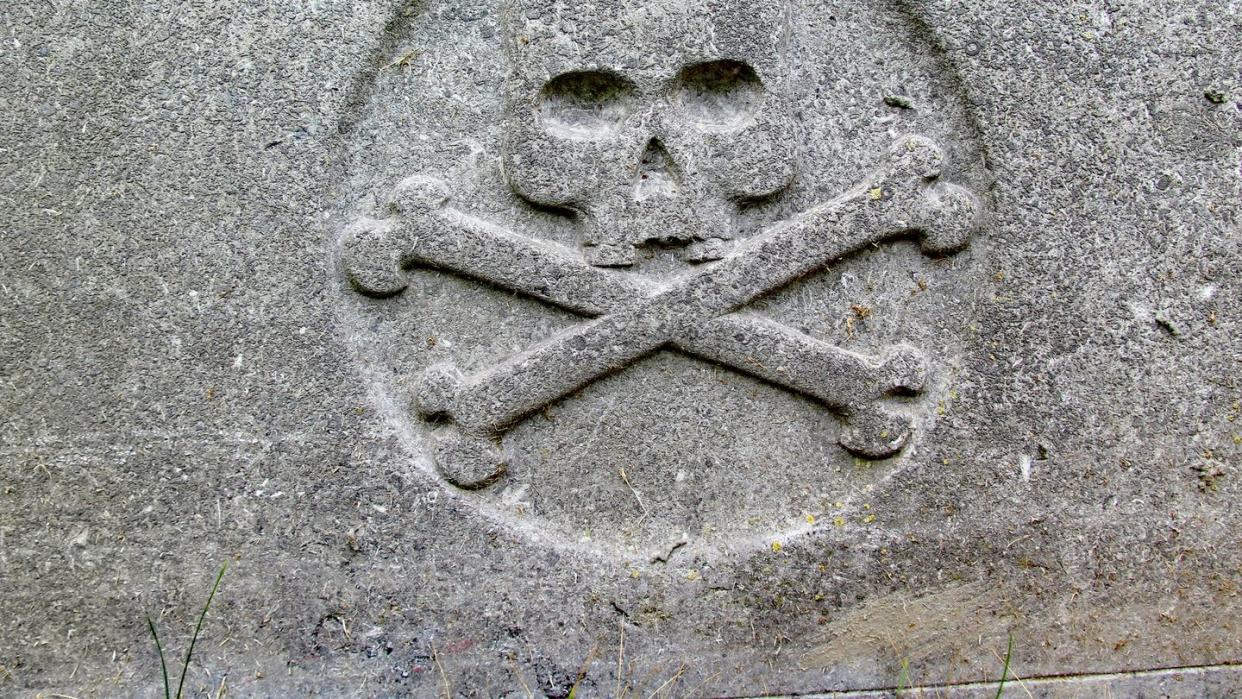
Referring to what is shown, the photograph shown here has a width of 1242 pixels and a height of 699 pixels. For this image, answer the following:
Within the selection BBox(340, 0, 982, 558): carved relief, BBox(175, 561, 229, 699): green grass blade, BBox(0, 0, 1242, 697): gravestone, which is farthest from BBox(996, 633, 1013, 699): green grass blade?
BBox(175, 561, 229, 699): green grass blade

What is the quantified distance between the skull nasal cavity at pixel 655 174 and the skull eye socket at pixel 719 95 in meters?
0.09

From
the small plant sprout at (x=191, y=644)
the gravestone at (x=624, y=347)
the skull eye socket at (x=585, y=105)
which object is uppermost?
the skull eye socket at (x=585, y=105)

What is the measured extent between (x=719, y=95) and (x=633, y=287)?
0.39 metres

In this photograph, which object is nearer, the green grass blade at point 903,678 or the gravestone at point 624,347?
the gravestone at point 624,347

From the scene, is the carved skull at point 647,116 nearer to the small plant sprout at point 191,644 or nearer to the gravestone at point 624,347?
the gravestone at point 624,347

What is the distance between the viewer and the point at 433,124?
1.72 metres

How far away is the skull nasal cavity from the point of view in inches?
67.3

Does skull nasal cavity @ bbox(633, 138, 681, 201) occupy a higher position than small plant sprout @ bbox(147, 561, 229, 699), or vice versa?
skull nasal cavity @ bbox(633, 138, 681, 201)

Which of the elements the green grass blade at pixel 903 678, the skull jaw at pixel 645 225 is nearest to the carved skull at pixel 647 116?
the skull jaw at pixel 645 225

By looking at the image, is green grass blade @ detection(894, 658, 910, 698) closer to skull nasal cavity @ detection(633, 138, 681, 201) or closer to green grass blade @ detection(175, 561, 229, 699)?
skull nasal cavity @ detection(633, 138, 681, 201)

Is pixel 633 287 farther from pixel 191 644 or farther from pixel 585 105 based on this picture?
pixel 191 644

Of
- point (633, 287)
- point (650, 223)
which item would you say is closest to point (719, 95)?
point (650, 223)

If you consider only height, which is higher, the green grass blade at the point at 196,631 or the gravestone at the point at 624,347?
the gravestone at the point at 624,347

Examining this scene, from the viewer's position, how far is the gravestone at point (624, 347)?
65.8 inches
